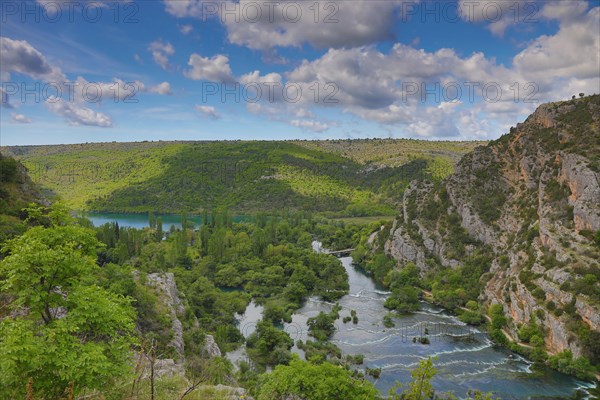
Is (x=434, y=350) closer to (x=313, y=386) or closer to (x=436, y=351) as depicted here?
(x=436, y=351)

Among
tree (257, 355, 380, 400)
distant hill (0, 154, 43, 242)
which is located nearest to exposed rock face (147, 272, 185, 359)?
tree (257, 355, 380, 400)

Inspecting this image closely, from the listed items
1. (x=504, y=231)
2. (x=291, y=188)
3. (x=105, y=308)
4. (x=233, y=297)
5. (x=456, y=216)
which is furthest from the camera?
(x=291, y=188)

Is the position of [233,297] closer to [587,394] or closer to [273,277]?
[273,277]

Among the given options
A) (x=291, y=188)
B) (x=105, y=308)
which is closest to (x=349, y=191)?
(x=291, y=188)

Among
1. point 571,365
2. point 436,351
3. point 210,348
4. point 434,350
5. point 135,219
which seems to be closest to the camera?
point 210,348

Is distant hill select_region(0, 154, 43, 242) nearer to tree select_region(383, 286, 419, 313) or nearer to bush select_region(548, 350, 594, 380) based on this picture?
tree select_region(383, 286, 419, 313)

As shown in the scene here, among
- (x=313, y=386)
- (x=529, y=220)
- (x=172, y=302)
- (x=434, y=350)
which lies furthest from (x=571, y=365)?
(x=172, y=302)
